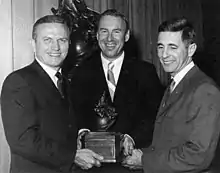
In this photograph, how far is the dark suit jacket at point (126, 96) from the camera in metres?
2.14

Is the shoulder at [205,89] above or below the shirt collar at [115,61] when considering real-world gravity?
below

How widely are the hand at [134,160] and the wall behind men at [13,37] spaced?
126 centimetres

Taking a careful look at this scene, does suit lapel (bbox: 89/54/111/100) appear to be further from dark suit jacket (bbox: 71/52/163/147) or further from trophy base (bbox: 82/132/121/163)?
trophy base (bbox: 82/132/121/163)

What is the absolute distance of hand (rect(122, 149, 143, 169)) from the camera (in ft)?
6.11

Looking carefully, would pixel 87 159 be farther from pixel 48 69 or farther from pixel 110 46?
pixel 110 46

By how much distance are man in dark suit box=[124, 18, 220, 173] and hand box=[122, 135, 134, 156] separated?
24cm

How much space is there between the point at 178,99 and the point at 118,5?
2074 mm

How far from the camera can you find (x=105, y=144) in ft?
6.02

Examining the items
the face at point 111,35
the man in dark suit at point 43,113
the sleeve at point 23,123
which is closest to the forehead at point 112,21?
the face at point 111,35

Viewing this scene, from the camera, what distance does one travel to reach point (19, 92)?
5.14 feet

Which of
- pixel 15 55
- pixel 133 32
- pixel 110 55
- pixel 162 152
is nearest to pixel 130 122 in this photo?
pixel 110 55

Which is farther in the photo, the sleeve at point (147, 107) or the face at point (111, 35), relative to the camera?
the face at point (111, 35)

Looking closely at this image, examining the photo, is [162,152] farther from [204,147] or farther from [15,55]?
[15,55]

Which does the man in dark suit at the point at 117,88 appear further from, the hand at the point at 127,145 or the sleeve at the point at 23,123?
the sleeve at the point at 23,123
